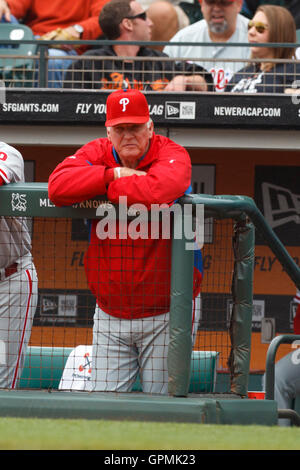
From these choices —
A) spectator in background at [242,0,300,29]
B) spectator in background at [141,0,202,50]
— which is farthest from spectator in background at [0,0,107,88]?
spectator in background at [242,0,300,29]

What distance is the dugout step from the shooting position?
2.96 m

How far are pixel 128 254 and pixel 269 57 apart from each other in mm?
4083

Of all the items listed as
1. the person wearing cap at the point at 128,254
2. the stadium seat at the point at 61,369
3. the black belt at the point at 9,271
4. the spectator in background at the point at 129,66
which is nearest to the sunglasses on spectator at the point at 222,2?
the spectator in background at the point at 129,66

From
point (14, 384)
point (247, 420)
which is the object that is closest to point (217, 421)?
point (247, 420)

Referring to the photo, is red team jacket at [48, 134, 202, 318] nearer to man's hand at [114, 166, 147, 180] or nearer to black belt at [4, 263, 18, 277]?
man's hand at [114, 166, 147, 180]

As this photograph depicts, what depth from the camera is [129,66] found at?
7.06 metres

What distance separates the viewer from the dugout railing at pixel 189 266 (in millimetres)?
3104

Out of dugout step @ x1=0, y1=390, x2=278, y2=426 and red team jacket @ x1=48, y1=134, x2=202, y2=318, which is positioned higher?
red team jacket @ x1=48, y1=134, x2=202, y2=318

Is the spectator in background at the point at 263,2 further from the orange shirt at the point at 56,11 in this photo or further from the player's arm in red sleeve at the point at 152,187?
the player's arm in red sleeve at the point at 152,187

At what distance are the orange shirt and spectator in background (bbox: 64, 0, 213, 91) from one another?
1.15 m

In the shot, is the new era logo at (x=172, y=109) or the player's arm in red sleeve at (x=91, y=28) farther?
the player's arm in red sleeve at (x=91, y=28)

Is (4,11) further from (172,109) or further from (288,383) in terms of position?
(288,383)

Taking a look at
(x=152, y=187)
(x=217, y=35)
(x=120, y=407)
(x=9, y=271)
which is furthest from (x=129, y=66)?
(x=120, y=407)

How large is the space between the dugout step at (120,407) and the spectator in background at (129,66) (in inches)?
166
